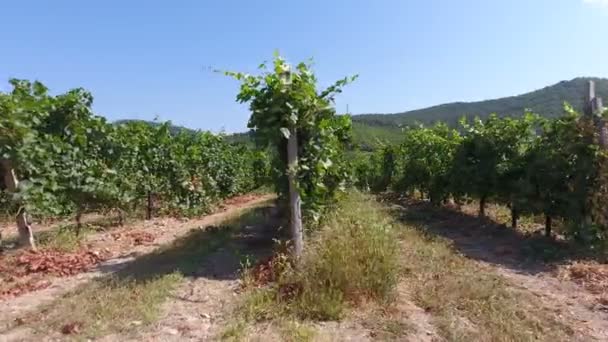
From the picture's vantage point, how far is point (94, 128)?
28.6 ft

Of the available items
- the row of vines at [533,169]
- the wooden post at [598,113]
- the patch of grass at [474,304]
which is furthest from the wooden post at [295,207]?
the wooden post at [598,113]

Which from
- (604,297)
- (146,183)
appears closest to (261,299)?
(604,297)

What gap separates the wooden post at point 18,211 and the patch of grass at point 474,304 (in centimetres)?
550

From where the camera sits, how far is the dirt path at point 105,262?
14.8 ft

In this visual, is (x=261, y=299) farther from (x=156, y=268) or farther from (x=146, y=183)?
(x=146, y=183)

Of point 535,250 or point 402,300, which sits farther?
point 535,250

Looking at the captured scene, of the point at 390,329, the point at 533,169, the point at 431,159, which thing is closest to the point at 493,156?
the point at 533,169

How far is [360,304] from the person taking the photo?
168 inches

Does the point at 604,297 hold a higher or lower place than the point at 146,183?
lower

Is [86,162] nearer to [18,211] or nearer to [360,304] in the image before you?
[18,211]

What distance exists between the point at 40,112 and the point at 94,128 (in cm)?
176

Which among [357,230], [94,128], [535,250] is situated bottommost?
[535,250]

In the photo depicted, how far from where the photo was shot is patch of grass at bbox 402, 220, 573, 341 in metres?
3.72

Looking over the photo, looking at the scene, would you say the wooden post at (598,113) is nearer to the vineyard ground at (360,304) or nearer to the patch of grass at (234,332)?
the vineyard ground at (360,304)
